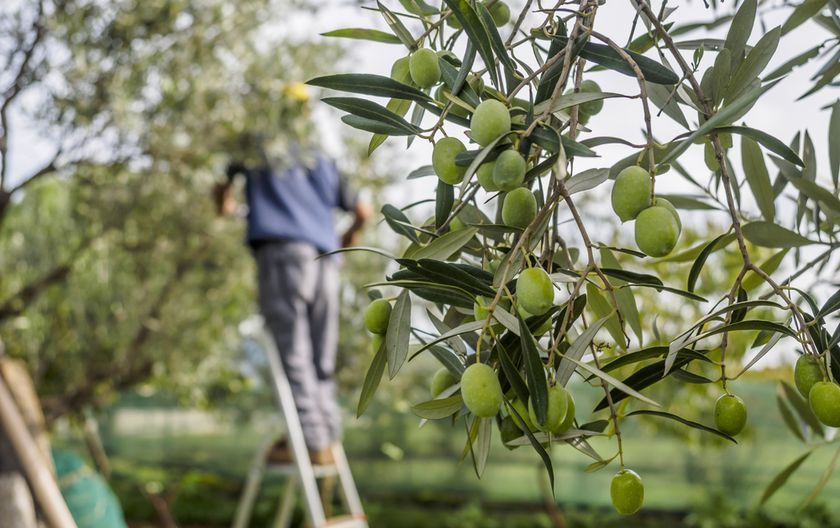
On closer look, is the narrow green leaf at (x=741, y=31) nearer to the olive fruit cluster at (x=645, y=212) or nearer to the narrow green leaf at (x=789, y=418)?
the olive fruit cluster at (x=645, y=212)

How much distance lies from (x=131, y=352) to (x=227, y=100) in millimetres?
1259

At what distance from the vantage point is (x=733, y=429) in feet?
2.20

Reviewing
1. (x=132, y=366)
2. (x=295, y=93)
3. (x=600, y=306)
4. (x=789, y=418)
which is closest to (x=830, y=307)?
(x=600, y=306)

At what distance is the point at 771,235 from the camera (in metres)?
0.88

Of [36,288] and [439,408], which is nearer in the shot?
[439,408]

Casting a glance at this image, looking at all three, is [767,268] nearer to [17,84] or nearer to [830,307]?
[830,307]

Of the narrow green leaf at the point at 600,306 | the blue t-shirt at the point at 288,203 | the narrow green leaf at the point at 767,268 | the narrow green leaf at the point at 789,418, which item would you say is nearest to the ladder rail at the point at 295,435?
the blue t-shirt at the point at 288,203

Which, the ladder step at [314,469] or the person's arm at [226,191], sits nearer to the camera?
the ladder step at [314,469]

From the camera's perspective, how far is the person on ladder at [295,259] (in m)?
3.20

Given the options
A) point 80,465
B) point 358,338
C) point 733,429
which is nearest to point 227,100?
point 80,465

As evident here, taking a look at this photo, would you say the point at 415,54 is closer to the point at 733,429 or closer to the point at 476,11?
the point at 476,11

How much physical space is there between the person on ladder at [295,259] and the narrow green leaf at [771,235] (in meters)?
2.44

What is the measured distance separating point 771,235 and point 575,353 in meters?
0.37

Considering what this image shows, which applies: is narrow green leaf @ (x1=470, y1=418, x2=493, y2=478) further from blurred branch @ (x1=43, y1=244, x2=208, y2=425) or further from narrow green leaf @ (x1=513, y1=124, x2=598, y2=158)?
blurred branch @ (x1=43, y1=244, x2=208, y2=425)
